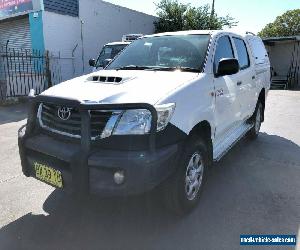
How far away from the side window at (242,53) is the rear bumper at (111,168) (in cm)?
266

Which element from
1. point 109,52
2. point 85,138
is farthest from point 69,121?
point 109,52

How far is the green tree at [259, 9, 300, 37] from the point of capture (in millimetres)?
52250

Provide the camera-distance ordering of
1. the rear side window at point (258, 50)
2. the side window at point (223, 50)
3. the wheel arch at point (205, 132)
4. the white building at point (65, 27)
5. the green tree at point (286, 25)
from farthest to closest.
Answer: the green tree at point (286, 25), the white building at point (65, 27), the rear side window at point (258, 50), the side window at point (223, 50), the wheel arch at point (205, 132)

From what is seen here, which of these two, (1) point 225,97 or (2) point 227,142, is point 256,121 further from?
(1) point 225,97

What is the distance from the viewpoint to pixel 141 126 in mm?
2852

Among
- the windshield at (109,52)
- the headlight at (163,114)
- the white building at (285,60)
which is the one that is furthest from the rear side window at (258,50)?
the white building at (285,60)

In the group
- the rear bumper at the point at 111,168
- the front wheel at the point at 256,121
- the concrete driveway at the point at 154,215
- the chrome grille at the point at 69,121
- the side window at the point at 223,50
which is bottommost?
the concrete driveway at the point at 154,215

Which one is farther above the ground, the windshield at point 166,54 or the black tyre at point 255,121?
the windshield at point 166,54

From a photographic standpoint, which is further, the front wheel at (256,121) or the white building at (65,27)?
the white building at (65,27)

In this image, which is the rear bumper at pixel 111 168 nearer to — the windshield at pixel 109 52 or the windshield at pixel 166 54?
the windshield at pixel 166 54

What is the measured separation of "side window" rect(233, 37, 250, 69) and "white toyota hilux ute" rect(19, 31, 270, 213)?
2.58ft

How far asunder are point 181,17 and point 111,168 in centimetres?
2251

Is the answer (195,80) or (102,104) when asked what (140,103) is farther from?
(195,80)

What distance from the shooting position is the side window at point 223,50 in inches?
163
